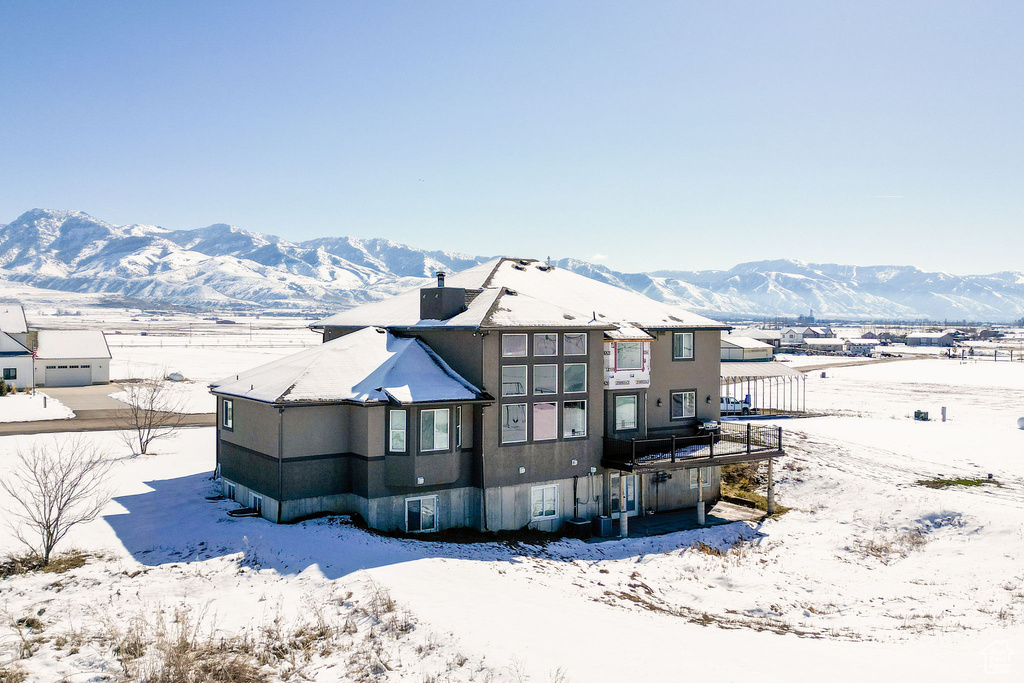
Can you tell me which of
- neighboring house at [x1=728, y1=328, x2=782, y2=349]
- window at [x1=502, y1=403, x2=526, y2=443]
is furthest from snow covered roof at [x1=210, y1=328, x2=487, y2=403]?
neighboring house at [x1=728, y1=328, x2=782, y2=349]

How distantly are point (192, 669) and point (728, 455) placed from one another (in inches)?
921

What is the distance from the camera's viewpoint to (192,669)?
43.2ft

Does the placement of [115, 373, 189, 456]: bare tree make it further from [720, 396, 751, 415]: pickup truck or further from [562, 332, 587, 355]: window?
[720, 396, 751, 415]: pickup truck

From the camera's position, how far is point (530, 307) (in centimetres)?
2797

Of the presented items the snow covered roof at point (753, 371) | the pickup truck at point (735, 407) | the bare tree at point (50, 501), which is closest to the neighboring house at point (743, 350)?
the snow covered roof at point (753, 371)

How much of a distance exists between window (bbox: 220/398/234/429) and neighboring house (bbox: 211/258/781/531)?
A: 9 cm

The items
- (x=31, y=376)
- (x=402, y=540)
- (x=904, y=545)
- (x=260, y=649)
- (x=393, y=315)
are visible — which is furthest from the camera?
(x=31, y=376)

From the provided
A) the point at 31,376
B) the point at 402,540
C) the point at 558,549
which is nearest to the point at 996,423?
the point at 558,549

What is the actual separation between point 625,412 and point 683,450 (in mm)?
3339

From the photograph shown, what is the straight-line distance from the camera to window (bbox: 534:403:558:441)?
2727 centimetres

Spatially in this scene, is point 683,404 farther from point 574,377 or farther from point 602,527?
point 602,527

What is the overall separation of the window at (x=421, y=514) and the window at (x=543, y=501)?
4.14 m

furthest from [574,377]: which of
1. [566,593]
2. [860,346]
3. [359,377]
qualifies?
[860,346]

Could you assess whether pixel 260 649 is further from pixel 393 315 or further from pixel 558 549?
pixel 393 315
